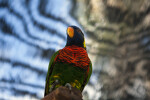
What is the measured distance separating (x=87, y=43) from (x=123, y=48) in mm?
672

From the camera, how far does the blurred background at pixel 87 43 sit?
8.13 feet

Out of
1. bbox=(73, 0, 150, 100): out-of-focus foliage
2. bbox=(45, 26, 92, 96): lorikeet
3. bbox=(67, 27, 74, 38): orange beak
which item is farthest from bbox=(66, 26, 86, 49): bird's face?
bbox=(73, 0, 150, 100): out-of-focus foliage

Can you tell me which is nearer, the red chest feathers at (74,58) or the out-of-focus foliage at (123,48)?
the red chest feathers at (74,58)

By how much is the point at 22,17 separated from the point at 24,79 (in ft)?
3.13

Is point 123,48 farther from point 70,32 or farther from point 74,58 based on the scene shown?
point 74,58

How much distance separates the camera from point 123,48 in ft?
9.70

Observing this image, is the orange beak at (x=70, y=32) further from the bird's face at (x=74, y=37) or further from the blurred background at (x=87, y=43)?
the blurred background at (x=87, y=43)

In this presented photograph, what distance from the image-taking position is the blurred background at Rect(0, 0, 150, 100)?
248 centimetres

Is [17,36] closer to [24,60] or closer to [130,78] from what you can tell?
[24,60]

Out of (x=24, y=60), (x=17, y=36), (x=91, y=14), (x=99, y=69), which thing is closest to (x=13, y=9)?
(x=17, y=36)

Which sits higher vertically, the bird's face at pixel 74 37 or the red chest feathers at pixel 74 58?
the bird's face at pixel 74 37

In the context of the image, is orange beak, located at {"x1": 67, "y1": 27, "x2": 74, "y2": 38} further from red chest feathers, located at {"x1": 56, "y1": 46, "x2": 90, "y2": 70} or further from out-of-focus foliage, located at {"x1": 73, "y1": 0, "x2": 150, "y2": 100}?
out-of-focus foliage, located at {"x1": 73, "y1": 0, "x2": 150, "y2": 100}

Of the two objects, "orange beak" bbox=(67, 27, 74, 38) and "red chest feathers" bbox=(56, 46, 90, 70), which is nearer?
"red chest feathers" bbox=(56, 46, 90, 70)

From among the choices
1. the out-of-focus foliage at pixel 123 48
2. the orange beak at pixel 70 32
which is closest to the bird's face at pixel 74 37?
the orange beak at pixel 70 32
